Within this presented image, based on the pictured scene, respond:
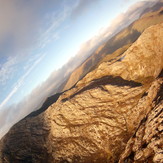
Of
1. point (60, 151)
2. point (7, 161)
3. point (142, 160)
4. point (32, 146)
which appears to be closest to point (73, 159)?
point (60, 151)

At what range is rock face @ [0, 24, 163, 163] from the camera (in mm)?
69500

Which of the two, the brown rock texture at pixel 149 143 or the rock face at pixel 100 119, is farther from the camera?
the rock face at pixel 100 119

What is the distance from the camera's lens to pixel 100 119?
82250mm

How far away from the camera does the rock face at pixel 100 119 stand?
69500mm

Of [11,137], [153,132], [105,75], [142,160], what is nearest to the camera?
[142,160]

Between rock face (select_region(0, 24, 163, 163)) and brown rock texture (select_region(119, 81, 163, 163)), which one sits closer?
brown rock texture (select_region(119, 81, 163, 163))

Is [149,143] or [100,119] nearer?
[149,143]

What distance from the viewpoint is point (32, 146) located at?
92.9m

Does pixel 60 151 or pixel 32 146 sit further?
pixel 32 146

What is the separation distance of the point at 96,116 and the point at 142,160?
5129cm

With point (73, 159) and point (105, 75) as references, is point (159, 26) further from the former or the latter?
point (73, 159)

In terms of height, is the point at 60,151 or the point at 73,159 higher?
the point at 60,151

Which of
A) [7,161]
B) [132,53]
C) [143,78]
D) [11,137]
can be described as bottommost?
[143,78]

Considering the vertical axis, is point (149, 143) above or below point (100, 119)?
above
